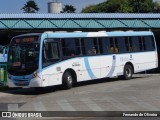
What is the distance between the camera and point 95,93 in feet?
57.7

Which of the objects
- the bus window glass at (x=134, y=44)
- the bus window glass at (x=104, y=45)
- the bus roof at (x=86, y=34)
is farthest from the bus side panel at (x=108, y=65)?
the bus window glass at (x=134, y=44)

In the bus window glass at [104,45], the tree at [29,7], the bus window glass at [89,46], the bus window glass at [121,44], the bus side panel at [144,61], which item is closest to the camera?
the bus window glass at [89,46]

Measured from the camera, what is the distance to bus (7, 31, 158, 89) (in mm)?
18500

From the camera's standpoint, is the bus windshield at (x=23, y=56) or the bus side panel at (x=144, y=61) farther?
the bus side panel at (x=144, y=61)

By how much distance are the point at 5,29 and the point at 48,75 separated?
17514mm

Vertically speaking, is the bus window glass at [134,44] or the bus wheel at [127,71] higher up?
the bus window glass at [134,44]

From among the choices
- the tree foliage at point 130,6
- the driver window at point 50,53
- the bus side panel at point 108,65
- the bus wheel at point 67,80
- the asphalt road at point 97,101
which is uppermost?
the tree foliage at point 130,6

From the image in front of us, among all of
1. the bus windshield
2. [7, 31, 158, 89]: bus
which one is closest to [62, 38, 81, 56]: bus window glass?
[7, 31, 158, 89]: bus

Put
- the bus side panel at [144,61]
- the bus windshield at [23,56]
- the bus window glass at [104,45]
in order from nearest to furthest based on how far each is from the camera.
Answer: the bus windshield at [23,56] < the bus window glass at [104,45] < the bus side panel at [144,61]

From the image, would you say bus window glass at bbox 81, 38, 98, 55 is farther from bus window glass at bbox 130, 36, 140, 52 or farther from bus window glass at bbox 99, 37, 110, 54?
bus window glass at bbox 130, 36, 140, 52

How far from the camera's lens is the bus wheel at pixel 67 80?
64.3ft

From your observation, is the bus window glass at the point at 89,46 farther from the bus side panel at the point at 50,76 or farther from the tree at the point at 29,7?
the tree at the point at 29,7

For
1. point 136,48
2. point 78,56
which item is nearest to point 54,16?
point 136,48

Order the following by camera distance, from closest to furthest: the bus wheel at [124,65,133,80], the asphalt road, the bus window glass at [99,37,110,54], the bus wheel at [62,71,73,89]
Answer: the asphalt road, the bus wheel at [62,71,73,89], the bus window glass at [99,37,110,54], the bus wheel at [124,65,133,80]
